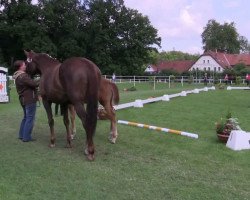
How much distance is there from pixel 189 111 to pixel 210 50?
9997cm

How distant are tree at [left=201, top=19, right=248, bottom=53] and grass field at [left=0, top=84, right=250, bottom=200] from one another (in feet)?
333

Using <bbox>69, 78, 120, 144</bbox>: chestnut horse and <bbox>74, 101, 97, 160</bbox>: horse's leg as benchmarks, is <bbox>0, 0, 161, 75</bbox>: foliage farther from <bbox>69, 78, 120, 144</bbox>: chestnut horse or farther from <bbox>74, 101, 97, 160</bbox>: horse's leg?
<bbox>74, 101, 97, 160</bbox>: horse's leg

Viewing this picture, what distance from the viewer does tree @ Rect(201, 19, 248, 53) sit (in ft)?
358

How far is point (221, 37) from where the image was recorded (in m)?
111

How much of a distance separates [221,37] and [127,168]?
4254 inches

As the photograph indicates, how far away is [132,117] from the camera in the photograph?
Result: 48.4 ft

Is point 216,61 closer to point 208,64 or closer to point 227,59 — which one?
point 208,64

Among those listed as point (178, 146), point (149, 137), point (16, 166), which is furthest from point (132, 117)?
point (16, 166)

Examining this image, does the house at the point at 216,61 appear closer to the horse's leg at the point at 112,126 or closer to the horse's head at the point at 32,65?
the horse's leg at the point at 112,126

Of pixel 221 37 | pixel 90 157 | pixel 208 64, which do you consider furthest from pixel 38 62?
pixel 221 37

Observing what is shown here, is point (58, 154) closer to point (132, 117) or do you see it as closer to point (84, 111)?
point (84, 111)

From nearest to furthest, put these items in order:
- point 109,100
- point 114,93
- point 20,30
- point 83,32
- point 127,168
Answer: point 127,168 → point 109,100 → point 114,93 → point 20,30 → point 83,32

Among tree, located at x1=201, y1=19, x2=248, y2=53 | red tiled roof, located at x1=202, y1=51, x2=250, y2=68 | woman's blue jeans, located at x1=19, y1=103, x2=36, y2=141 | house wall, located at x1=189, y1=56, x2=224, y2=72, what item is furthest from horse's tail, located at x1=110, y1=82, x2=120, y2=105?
tree, located at x1=201, y1=19, x2=248, y2=53

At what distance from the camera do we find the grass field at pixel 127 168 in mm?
6230
